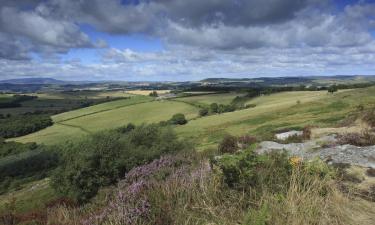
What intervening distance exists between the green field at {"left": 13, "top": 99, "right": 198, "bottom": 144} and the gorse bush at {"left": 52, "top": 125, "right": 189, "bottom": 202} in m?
73.9

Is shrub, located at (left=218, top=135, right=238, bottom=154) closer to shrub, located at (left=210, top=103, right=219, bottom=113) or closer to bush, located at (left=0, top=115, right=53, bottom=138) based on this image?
shrub, located at (left=210, top=103, right=219, bottom=113)

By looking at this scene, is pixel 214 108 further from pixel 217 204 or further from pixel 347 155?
pixel 217 204

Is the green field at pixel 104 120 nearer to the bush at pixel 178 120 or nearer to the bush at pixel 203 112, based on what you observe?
the bush at pixel 203 112

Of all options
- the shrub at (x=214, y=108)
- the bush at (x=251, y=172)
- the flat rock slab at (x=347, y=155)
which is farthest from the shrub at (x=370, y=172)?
the shrub at (x=214, y=108)

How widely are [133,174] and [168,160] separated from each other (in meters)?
1.02

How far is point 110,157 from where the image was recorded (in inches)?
809

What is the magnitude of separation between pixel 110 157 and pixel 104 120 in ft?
321

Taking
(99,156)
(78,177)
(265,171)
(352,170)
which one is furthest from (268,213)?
(78,177)

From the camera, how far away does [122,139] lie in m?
21.6

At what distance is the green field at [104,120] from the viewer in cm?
10131

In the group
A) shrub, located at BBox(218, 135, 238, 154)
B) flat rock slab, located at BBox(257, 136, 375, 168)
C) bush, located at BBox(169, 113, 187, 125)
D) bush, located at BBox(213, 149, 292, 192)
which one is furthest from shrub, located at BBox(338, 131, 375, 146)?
bush, located at BBox(169, 113, 187, 125)

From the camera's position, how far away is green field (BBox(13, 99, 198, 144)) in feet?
332

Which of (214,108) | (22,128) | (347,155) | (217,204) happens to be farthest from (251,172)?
(22,128)

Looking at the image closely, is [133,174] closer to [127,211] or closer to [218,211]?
[127,211]
